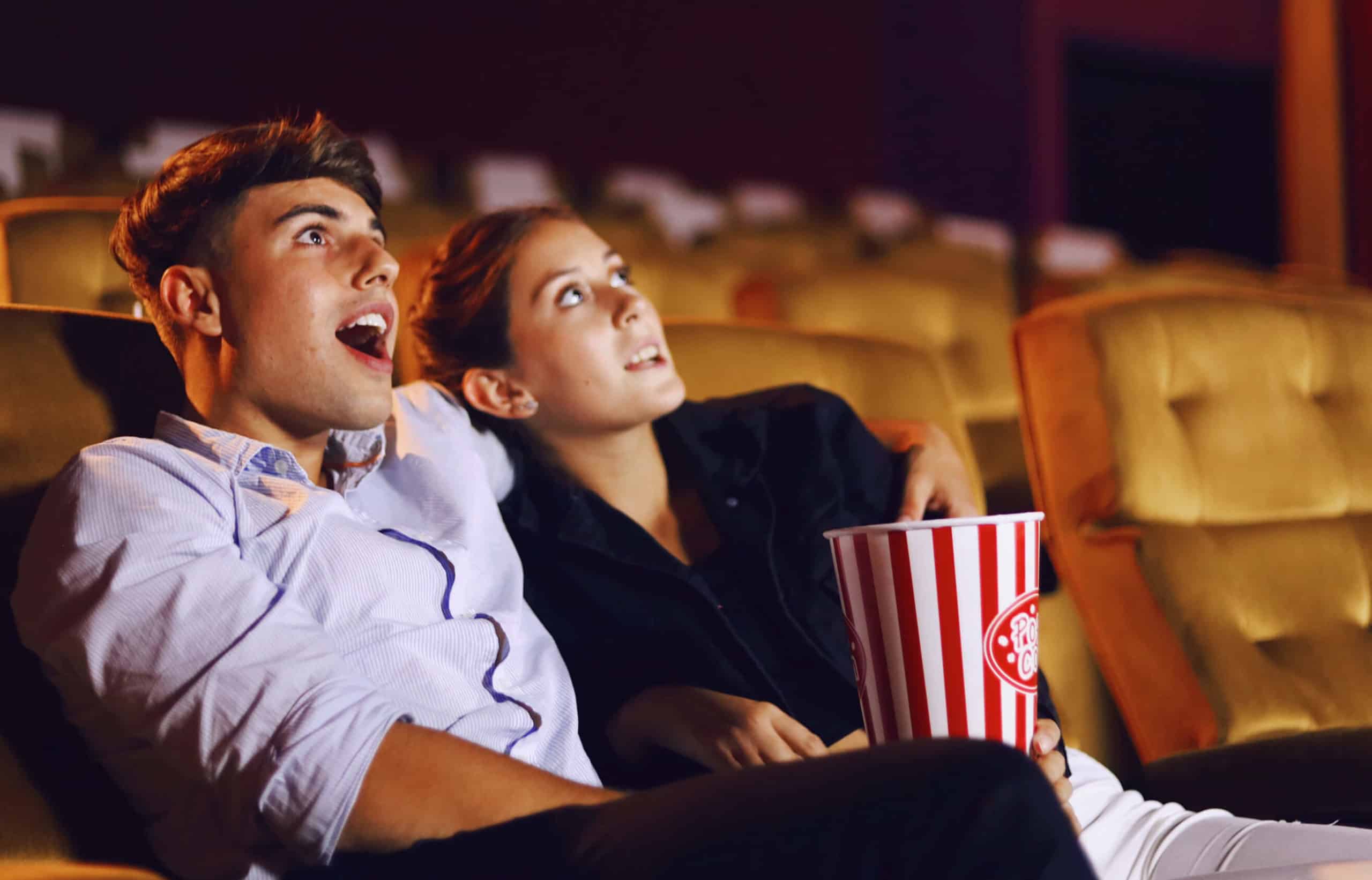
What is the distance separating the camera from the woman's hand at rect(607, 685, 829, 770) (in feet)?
3.67

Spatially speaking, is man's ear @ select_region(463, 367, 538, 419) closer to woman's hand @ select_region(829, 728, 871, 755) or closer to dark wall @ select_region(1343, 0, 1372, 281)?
woman's hand @ select_region(829, 728, 871, 755)

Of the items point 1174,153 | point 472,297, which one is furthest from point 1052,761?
point 1174,153

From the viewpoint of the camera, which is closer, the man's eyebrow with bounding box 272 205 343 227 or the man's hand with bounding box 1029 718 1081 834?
the man's hand with bounding box 1029 718 1081 834

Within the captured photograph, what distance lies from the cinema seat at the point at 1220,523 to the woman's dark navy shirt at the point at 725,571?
0.28 m

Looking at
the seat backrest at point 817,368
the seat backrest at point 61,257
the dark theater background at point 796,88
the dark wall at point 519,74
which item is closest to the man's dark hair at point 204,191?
the seat backrest at point 61,257

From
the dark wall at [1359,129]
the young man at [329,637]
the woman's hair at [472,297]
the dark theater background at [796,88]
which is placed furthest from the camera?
the dark wall at [1359,129]

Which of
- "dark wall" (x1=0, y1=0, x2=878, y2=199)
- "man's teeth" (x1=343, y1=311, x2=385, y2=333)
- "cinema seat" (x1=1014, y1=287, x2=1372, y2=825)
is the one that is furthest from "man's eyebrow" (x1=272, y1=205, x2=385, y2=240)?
"dark wall" (x1=0, y1=0, x2=878, y2=199)

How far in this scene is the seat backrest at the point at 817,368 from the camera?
181cm

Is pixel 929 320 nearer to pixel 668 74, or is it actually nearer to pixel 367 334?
pixel 367 334

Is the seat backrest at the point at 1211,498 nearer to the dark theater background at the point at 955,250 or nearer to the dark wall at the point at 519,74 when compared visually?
the dark theater background at the point at 955,250

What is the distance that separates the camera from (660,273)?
2680 millimetres

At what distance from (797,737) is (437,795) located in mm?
362

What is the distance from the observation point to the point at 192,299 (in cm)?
124

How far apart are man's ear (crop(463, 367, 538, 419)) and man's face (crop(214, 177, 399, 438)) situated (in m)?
0.27
